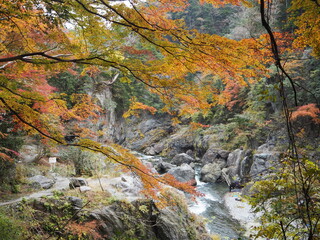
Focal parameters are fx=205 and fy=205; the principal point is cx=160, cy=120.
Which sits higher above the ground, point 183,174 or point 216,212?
point 183,174

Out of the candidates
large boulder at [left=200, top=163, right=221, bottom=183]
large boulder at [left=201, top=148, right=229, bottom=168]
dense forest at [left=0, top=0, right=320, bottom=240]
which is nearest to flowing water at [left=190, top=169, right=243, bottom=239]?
large boulder at [left=200, top=163, right=221, bottom=183]

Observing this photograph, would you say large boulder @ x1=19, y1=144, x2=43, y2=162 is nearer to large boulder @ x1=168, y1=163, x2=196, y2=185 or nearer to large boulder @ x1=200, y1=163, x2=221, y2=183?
large boulder @ x1=168, y1=163, x2=196, y2=185

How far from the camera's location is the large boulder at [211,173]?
13016 mm

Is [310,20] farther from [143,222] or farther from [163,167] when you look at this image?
[163,167]

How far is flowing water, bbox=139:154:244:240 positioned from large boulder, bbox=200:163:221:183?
18.4 inches

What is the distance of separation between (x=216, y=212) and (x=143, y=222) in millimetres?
5093

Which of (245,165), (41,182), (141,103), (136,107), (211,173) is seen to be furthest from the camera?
(211,173)

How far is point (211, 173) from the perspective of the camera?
43.4 ft

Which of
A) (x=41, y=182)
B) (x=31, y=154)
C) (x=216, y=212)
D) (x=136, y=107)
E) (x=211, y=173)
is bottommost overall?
(x=41, y=182)

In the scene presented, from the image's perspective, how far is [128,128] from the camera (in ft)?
89.2

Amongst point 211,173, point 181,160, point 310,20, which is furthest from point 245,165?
point 310,20

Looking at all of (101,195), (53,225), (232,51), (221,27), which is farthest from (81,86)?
(221,27)

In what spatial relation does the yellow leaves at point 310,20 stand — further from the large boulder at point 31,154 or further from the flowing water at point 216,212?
the large boulder at point 31,154

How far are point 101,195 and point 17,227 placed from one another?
222 centimetres
